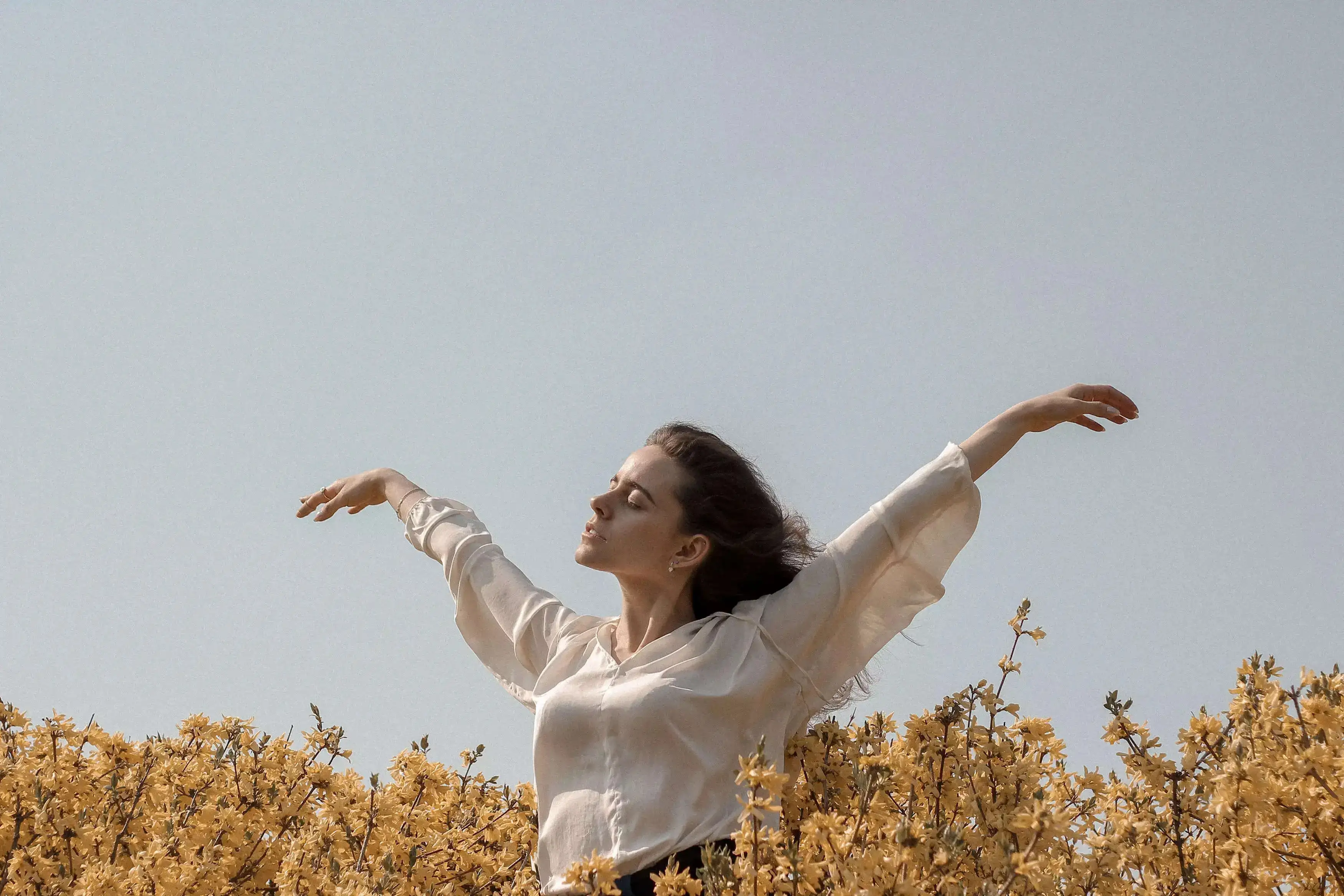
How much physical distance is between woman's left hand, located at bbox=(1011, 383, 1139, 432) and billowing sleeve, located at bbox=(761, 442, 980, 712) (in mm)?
194

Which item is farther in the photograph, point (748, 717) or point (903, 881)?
point (748, 717)

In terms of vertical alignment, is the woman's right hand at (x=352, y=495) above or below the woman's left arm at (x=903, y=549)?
above

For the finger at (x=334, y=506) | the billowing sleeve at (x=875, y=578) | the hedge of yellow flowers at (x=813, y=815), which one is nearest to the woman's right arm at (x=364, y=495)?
the finger at (x=334, y=506)

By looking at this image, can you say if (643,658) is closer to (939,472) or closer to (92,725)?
(939,472)

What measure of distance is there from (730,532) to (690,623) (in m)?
0.31

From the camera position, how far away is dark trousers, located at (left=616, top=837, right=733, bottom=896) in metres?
2.51

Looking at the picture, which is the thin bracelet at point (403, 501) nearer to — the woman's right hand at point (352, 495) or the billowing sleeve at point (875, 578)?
the woman's right hand at point (352, 495)

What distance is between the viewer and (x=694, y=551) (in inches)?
121

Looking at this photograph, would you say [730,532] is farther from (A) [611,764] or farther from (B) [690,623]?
(A) [611,764]

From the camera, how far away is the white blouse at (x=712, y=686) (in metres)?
2.63

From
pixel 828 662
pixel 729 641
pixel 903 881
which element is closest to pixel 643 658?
pixel 729 641

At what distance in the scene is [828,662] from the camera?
2.88 m

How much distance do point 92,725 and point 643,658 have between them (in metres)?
1.98

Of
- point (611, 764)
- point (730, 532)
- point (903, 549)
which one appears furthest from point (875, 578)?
point (611, 764)
